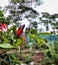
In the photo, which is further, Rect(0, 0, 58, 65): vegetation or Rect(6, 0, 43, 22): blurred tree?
Rect(6, 0, 43, 22): blurred tree

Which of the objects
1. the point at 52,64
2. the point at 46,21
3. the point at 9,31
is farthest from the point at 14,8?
the point at 9,31

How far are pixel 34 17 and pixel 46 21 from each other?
3.42 feet

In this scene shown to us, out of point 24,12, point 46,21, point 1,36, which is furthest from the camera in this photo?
point 24,12

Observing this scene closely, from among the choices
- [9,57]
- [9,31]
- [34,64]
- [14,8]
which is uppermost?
[14,8]

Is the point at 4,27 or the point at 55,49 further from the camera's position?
the point at 55,49

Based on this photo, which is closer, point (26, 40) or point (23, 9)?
point (26, 40)

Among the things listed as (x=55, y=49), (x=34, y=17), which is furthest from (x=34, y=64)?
(x=34, y=17)

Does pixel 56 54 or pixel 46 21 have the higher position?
pixel 46 21

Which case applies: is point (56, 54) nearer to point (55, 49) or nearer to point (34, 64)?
point (55, 49)

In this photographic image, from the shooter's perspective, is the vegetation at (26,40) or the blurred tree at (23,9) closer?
the vegetation at (26,40)

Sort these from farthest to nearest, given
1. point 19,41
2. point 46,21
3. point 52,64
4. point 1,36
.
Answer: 1. point 46,21
2. point 52,64
3. point 1,36
4. point 19,41

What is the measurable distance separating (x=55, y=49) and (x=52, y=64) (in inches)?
23.1

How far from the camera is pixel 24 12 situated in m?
13.0

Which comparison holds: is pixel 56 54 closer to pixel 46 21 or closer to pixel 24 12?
pixel 46 21
